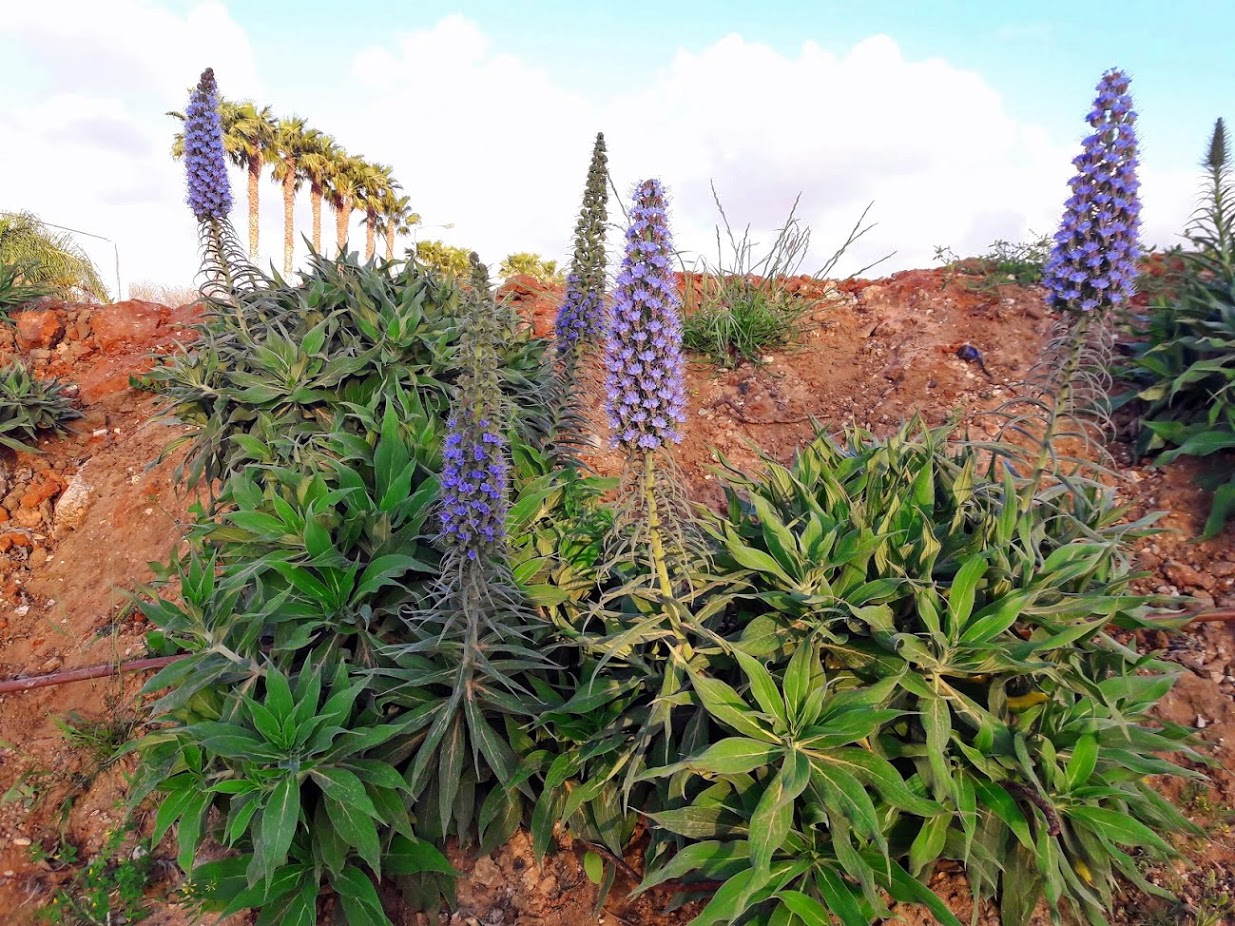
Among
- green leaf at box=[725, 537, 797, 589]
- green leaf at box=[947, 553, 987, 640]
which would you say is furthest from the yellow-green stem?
green leaf at box=[725, 537, 797, 589]

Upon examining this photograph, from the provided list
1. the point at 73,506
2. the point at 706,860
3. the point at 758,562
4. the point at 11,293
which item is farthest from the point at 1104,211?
the point at 11,293

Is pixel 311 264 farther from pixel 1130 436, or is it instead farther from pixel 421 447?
pixel 1130 436

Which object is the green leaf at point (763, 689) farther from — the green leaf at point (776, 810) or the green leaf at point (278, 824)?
the green leaf at point (278, 824)

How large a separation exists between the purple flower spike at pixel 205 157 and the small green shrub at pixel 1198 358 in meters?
6.21

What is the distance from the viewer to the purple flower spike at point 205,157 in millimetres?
4539

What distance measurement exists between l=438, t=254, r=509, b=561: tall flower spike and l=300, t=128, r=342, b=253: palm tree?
3535cm

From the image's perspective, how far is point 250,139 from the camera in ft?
107

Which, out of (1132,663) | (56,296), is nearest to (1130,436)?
(1132,663)

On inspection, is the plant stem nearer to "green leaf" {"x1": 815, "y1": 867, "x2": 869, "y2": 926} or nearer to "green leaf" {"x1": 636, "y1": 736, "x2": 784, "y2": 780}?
"green leaf" {"x1": 636, "y1": 736, "x2": 784, "y2": 780}

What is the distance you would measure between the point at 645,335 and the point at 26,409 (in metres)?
6.60

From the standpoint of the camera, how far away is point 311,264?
5.11 metres

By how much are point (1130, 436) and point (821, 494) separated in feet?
10.6

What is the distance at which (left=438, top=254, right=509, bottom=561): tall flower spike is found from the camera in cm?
253

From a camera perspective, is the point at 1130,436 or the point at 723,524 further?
the point at 1130,436
